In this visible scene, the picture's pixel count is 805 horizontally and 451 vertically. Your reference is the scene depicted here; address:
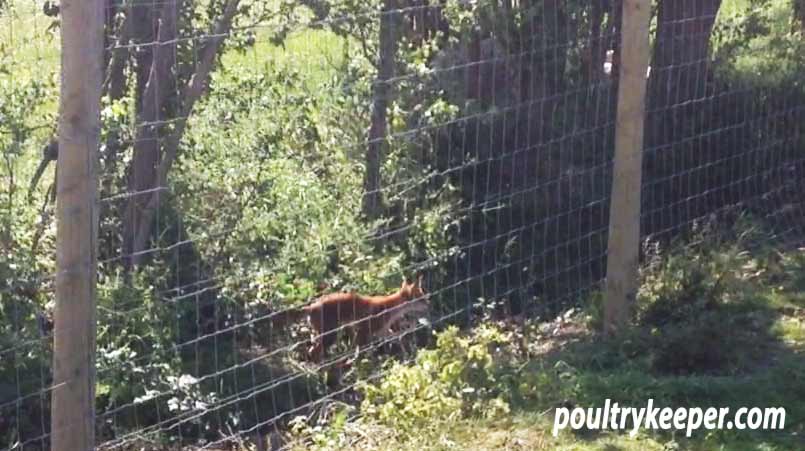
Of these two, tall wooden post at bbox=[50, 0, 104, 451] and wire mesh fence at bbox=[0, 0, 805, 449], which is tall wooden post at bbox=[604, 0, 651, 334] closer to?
wire mesh fence at bbox=[0, 0, 805, 449]

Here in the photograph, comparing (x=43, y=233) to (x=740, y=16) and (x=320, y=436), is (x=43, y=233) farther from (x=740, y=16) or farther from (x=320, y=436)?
(x=740, y=16)

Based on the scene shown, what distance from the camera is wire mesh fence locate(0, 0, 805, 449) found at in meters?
6.06

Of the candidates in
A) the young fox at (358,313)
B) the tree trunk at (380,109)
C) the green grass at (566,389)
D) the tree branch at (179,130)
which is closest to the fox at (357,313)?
the young fox at (358,313)

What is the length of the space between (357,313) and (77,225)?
88.3 inches

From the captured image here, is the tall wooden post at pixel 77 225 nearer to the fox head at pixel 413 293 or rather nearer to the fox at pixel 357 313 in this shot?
the fox at pixel 357 313

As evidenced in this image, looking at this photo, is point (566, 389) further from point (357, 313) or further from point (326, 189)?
point (326, 189)

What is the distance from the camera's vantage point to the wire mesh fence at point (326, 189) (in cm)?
606

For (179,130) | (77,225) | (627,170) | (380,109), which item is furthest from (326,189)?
(77,225)

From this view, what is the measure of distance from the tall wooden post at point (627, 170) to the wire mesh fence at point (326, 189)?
45 centimetres

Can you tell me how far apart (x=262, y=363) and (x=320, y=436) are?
3.42 ft

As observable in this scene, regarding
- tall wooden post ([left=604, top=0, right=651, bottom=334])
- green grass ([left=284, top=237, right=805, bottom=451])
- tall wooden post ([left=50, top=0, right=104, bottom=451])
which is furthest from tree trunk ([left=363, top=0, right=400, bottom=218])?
tall wooden post ([left=50, top=0, right=104, bottom=451])

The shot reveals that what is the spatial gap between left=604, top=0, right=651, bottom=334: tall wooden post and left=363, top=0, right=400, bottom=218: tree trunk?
1.04 m

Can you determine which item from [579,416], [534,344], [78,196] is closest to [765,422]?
[579,416]

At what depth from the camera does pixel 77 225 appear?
14.7 feet
